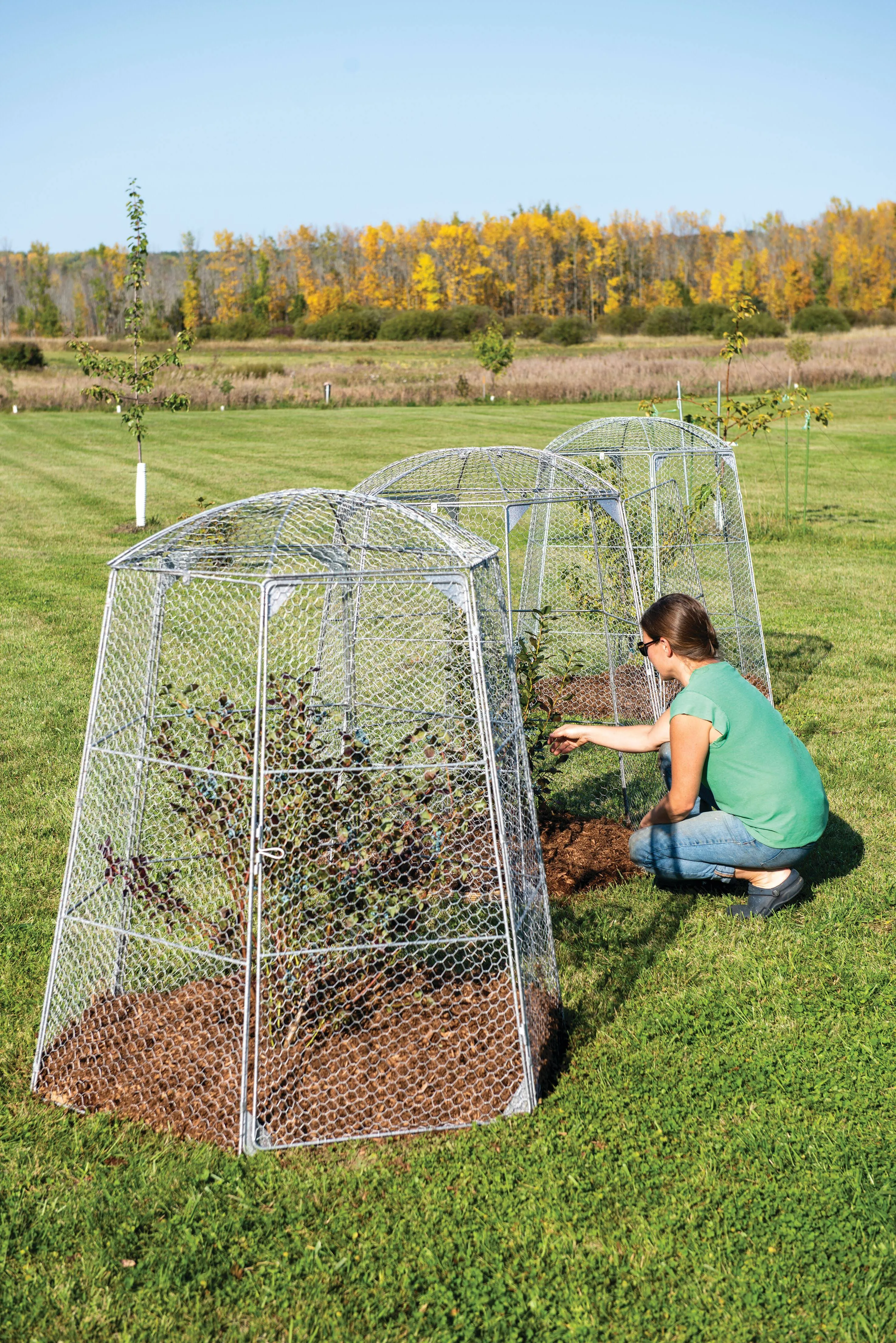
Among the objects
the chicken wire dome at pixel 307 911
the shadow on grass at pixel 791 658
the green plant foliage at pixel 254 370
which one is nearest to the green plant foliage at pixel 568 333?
the green plant foliage at pixel 254 370

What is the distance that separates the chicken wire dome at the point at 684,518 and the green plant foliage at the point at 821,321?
183 feet

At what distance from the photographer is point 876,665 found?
898 centimetres

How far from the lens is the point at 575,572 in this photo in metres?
10.4

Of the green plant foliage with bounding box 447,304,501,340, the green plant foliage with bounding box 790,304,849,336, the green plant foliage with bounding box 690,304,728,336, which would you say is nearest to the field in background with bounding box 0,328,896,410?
the green plant foliage with bounding box 790,304,849,336

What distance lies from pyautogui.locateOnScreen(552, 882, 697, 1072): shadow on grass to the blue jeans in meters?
0.16

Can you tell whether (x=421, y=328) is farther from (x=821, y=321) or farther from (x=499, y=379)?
(x=499, y=379)

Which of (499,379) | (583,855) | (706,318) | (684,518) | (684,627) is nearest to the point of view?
(684,627)

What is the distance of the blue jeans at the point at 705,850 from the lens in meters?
4.67

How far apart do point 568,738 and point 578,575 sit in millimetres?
5511

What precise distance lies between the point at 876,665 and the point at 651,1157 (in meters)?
6.53

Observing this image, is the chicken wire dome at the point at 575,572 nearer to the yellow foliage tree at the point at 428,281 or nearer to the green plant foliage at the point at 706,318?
the green plant foliage at the point at 706,318

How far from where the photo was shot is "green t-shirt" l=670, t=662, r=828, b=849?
4402mm

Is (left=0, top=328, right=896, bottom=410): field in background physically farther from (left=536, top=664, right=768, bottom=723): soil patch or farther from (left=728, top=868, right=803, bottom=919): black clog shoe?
(left=728, top=868, right=803, bottom=919): black clog shoe

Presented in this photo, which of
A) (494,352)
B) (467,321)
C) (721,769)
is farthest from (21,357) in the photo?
(721,769)
